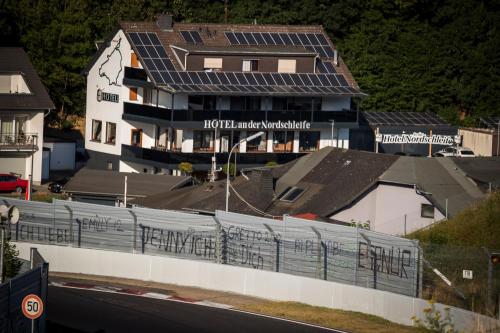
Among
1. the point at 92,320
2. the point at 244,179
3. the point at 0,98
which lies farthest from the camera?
the point at 0,98

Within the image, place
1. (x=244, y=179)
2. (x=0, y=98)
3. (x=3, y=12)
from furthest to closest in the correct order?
(x=3, y=12), (x=0, y=98), (x=244, y=179)

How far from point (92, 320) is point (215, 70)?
1968 inches

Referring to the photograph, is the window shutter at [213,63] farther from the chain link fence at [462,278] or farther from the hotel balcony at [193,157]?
the chain link fence at [462,278]

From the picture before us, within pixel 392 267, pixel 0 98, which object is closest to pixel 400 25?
pixel 0 98

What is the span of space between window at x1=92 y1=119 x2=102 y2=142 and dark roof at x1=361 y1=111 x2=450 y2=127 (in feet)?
63.5

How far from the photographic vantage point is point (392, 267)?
4375 centimetres

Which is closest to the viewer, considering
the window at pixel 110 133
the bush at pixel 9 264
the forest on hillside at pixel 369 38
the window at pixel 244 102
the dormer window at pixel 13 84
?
the bush at pixel 9 264

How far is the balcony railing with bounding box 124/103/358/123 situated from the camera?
8731cm

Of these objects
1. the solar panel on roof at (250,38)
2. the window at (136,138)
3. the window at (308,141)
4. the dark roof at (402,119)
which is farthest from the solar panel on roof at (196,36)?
the dark roof at (402,119)

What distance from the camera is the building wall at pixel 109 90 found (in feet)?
304

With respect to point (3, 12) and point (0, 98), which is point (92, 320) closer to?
point (0, 98)

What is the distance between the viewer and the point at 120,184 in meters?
78.3

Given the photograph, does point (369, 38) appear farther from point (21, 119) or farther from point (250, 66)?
point (21, 119)

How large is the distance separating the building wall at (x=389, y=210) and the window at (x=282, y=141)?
25.2 meters
